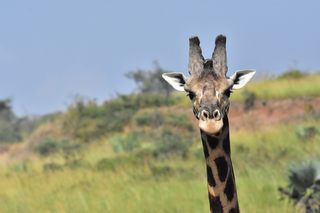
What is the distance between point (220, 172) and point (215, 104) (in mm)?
675

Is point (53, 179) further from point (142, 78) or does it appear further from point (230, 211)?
point (142, 78)

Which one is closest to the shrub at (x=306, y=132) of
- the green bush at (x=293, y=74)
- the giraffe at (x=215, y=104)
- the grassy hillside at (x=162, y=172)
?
the grassy hillside at (x=162, y=172)

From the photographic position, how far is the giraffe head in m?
4.15

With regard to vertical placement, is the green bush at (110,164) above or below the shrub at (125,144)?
above

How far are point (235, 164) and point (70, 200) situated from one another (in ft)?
11.1

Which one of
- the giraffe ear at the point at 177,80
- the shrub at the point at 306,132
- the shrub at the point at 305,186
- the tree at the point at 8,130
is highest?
the giraffe ear at the point at 177,80

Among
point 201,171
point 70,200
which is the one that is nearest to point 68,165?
point 201,171

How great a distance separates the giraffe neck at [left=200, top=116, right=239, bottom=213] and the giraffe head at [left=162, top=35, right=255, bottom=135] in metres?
0.24

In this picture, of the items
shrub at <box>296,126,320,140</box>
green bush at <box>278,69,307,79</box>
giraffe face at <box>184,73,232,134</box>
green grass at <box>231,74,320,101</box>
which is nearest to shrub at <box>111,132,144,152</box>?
shrub at <box>296,126,320,140</box>

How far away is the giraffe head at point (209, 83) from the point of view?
13.6ft

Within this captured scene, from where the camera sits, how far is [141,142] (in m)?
23.6

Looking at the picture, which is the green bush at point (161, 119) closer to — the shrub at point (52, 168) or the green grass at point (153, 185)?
the green grass at point (153, 185)

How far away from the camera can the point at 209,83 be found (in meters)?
4.45

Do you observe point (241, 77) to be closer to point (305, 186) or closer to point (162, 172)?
point (305, 186)
